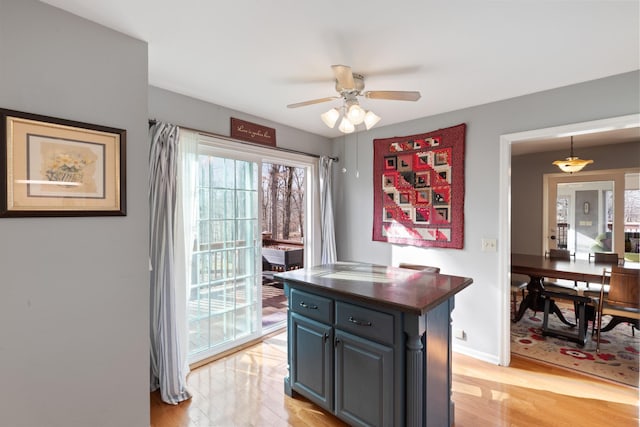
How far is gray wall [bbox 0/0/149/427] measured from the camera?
4.70 ft

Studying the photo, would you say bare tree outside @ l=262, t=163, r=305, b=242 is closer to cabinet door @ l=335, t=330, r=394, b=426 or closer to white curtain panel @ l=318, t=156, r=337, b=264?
white curtain panel @ l=318, t=156, r=337, b=264

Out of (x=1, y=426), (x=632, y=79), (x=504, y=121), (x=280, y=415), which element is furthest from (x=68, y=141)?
(x=632, y=79)

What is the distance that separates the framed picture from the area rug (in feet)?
12.4

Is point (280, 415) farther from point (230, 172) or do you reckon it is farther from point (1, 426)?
point (230, 172)

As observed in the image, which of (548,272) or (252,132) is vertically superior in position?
(252,132)

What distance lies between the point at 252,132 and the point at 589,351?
4107 mm

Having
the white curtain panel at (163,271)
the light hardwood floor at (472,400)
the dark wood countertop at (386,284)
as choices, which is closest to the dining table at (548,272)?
the light hardwood floor at (472,400)

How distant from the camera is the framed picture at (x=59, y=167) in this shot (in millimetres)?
1408

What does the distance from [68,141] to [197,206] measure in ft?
3.97

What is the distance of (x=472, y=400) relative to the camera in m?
2.28

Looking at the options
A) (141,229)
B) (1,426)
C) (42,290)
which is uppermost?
(141,229)

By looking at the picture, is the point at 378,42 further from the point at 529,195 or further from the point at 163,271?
the point at 529,195

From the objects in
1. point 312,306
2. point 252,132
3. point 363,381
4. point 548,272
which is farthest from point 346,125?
point 548,272

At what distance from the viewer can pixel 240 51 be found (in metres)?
1.93
